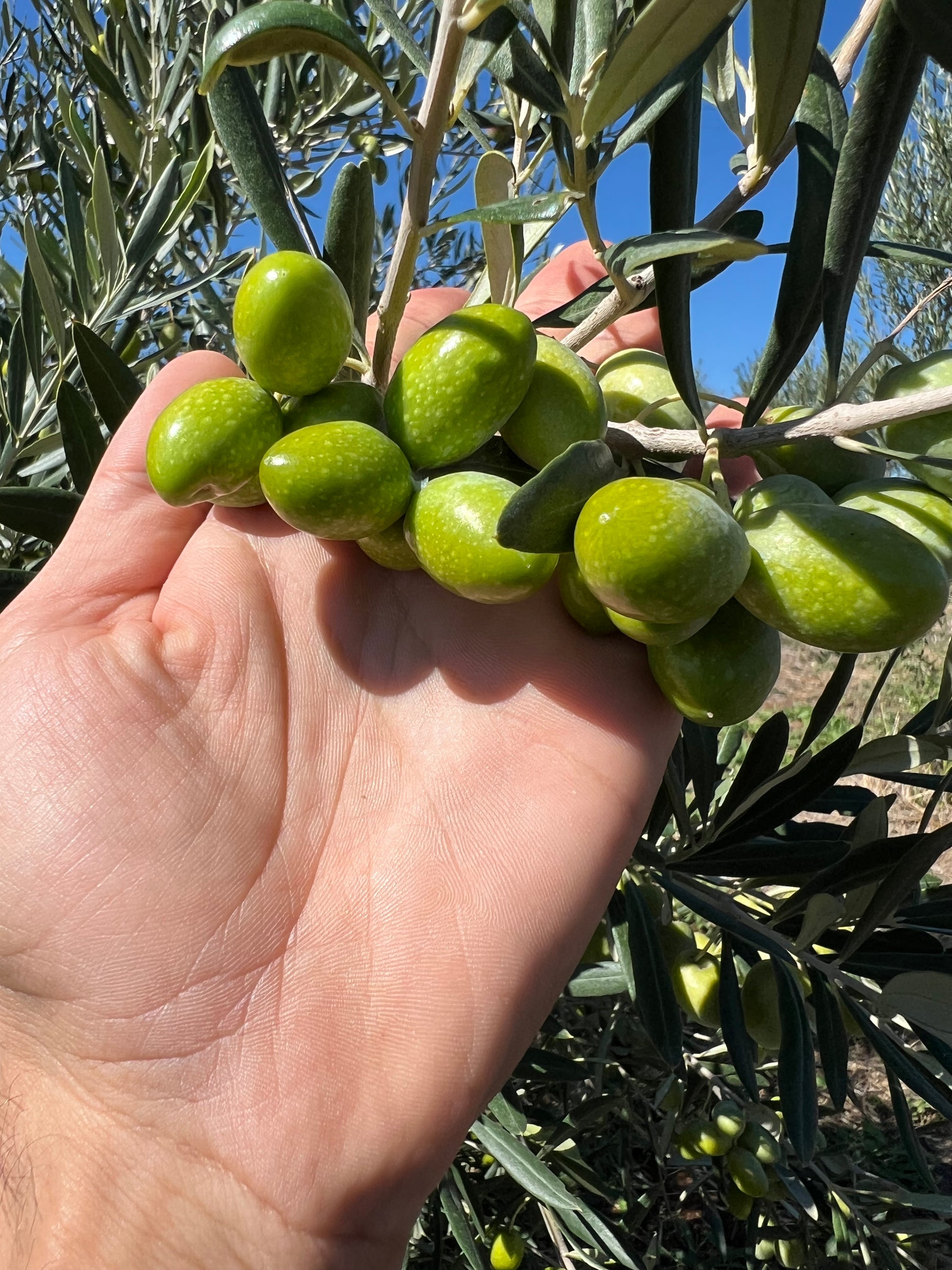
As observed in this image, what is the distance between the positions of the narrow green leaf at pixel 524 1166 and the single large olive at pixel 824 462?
1.56 meters

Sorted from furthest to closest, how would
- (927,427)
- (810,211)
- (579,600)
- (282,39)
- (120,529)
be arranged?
(120,529)
(579,600)
(810,211)
(927,427)
(282,39)

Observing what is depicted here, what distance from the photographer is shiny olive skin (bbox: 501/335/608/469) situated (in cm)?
105

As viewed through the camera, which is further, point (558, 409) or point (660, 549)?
point (558, 409)

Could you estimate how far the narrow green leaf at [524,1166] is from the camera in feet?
6.04

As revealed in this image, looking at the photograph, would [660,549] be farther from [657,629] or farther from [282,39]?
[282,39]

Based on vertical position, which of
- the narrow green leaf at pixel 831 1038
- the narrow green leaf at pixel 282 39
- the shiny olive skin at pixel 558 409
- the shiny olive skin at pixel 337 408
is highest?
the narrow green leaf at pixel 282 39

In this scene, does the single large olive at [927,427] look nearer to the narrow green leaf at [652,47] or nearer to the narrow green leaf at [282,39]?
the narrow green leaf at [652,47]

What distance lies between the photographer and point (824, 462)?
1.09m

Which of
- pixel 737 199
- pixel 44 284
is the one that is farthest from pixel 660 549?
pixel 44 284

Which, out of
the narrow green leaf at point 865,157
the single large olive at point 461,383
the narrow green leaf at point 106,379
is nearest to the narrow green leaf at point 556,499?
the single large olive at point 461,383

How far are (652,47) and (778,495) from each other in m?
0.46

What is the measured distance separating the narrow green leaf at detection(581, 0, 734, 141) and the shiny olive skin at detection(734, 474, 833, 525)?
1.41ft

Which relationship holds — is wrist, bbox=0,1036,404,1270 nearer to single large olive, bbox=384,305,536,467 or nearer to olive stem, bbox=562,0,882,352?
single large olive, bbox=384,305,536,467

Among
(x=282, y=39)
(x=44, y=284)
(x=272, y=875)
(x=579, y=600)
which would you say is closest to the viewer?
(x=282, y=39)
